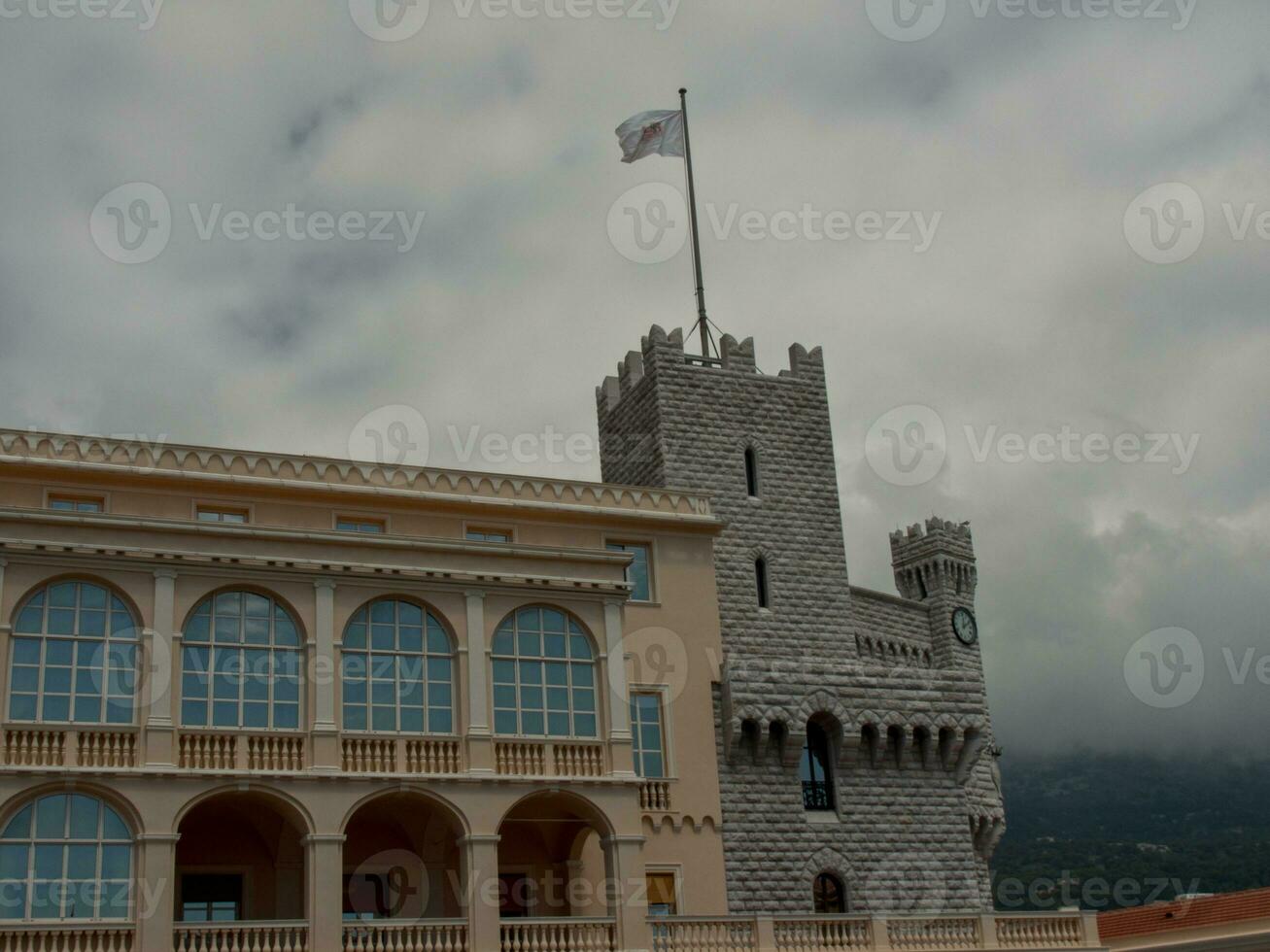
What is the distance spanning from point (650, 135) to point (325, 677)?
21.7 meters

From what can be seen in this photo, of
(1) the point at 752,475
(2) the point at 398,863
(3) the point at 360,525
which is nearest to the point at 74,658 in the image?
(2) the point at 398,863

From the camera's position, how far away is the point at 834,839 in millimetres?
38062

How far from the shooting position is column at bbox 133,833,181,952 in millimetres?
27250

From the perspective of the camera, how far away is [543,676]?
107ft

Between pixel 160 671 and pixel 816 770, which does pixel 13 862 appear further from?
pixel 816 770

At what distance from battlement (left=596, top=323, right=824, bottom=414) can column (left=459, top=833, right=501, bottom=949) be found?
15218 mm

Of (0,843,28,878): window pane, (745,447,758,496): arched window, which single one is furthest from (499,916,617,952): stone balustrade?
(745,447,758,496): arched window

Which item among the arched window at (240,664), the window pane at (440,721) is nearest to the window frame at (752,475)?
the window pane at (440,721)

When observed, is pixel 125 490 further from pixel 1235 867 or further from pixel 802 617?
pixel 1235 867

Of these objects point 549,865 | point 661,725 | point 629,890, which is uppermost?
point 661,725

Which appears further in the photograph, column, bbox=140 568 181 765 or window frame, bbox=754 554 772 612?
window frame, bbox=754 554 772 612

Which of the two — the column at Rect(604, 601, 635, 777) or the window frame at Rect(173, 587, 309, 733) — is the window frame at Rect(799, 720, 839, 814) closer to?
the column at Rect(604, 601, 635, 777)

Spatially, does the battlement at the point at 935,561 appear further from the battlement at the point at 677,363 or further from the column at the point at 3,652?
the column at the point at 3,652

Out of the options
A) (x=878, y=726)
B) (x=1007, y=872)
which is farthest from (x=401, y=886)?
(x=1007, y=872)
